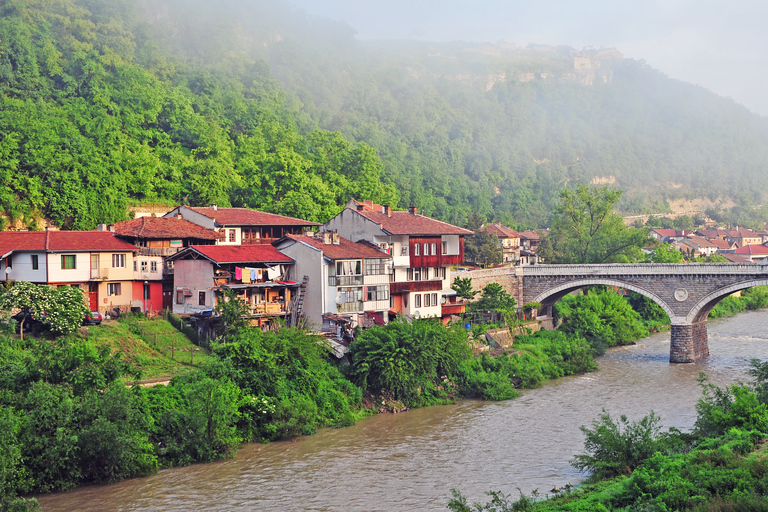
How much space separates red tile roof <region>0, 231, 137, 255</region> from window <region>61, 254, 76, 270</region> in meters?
0.36

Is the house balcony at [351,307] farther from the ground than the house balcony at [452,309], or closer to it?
farther from the ground

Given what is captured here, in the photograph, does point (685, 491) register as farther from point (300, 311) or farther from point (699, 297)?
point (699, 297)

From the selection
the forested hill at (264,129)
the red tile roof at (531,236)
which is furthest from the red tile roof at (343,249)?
the red tile roof at (531,236)

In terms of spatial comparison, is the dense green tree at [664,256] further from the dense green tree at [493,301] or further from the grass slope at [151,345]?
the grass slope at [151,345]

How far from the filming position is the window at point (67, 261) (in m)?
34.3

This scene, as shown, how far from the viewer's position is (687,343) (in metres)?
47.1

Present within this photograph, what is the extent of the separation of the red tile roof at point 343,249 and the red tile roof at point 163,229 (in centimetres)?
482

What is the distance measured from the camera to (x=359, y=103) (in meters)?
133

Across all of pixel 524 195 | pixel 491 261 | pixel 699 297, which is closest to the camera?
pixel 699 297

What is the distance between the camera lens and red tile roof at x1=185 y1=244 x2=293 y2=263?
3600cm

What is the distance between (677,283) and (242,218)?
88.4 ft

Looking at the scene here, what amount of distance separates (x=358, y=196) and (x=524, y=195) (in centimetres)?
6905

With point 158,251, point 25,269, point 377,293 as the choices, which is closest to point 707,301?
point 377,293

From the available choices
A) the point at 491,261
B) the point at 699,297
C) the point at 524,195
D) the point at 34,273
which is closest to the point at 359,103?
the point at 524,195
